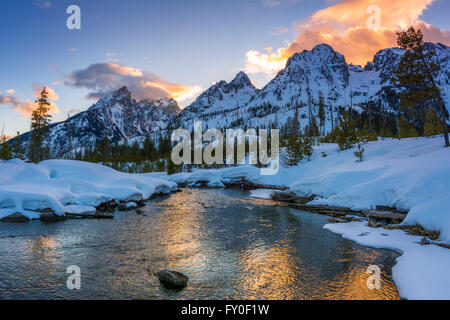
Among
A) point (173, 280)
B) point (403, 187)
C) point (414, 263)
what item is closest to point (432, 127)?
point (403, 187)

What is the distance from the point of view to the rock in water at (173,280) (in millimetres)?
8109

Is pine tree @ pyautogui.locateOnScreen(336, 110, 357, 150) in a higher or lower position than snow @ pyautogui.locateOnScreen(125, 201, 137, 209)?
higher

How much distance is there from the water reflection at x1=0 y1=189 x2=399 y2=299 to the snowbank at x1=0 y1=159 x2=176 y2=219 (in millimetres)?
2622

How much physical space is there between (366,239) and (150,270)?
10.9 m

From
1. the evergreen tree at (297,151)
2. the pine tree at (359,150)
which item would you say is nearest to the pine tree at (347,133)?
the pine tree at (359,150)

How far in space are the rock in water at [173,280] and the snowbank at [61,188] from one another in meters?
14.1

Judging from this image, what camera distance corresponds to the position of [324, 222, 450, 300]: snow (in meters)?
7.17

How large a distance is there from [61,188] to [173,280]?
59.7 ft

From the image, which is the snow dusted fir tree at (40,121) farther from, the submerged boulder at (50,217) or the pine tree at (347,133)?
the pine tree at (347,133)

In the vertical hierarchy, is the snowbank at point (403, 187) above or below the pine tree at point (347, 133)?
below

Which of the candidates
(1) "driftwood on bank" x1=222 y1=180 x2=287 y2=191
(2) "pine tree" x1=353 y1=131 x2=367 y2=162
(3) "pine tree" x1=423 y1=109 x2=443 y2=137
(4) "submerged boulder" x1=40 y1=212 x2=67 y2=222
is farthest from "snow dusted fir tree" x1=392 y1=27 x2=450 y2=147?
(4) "submerged boulder" x1=40 y1=212 x2=67 y2=222

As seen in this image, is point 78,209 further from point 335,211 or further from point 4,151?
point 4,151

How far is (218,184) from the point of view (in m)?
47.5

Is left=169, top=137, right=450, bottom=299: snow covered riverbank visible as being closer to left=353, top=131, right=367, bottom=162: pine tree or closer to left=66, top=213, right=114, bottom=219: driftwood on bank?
left=353, top=131, right=367, bottom=162: pine tree
